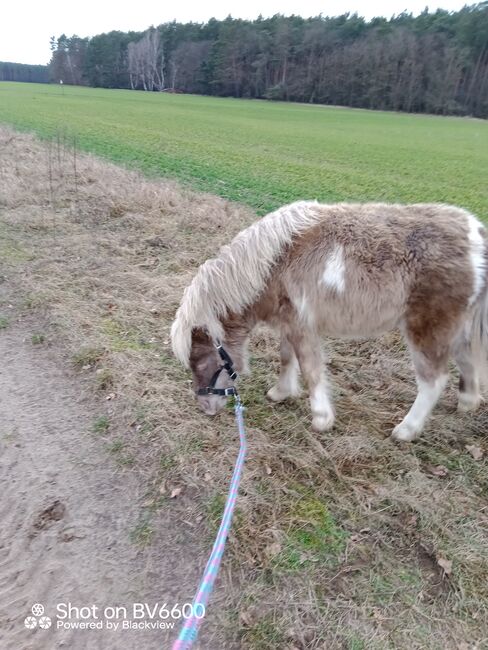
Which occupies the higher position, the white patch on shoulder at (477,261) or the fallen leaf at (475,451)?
the white patch on shoulder at (477,261)

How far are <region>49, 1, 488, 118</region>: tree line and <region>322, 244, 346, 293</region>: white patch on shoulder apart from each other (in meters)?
79.0

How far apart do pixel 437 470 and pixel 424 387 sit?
2.12ft

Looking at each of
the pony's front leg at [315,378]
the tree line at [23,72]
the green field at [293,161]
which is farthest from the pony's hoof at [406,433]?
the tree line at [23,72]

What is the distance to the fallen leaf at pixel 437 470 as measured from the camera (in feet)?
11.1

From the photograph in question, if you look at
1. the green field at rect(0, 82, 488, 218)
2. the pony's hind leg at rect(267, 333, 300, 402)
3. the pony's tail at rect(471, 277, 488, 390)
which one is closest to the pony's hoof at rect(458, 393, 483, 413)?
the pony's tail at rect(471, 277, 488, 390)

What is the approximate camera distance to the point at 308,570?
261 centimetres

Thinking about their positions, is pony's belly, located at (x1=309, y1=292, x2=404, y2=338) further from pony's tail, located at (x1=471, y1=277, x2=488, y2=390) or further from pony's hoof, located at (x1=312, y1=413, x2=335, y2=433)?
pony's hoof, located at (x1=312, y1=413, x2=335, y2=433)

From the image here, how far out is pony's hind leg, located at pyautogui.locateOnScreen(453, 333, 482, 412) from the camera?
146 inches

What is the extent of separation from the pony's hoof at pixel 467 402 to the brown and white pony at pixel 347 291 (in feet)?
0.80

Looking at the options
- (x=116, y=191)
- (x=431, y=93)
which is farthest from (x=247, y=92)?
(x=116, y=191)

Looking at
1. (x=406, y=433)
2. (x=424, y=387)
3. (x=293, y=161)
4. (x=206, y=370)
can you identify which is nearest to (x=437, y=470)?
(x=406, y=433)

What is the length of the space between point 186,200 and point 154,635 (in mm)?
9141

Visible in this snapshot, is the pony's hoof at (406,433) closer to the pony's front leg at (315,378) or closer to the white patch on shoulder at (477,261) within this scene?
the pony's front leg at (315,378)

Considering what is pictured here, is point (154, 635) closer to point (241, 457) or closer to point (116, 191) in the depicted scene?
point (241, 457)
